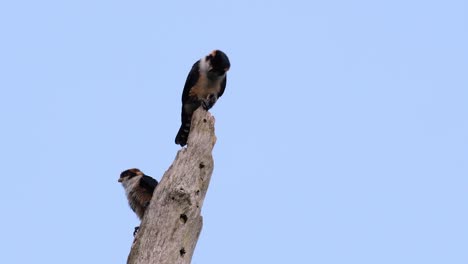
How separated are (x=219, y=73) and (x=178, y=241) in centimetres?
415

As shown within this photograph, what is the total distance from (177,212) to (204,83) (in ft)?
12.8

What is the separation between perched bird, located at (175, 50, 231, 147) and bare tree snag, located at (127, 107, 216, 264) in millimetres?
2939

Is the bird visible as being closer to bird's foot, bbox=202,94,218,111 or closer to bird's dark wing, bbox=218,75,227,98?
bird's foot, bbox=202,94,218,111

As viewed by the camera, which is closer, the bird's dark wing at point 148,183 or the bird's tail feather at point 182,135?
the bird's dark wing at point 148,183

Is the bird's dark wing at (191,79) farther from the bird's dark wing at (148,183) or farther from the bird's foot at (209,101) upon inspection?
the bird's dark wing at (148,183)

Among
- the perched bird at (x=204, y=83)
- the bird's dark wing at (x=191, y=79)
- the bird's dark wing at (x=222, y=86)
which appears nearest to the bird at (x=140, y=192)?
the perched bird at (x=204, y=83)

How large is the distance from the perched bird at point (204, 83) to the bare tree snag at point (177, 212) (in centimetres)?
294

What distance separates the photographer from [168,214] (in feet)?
20.9

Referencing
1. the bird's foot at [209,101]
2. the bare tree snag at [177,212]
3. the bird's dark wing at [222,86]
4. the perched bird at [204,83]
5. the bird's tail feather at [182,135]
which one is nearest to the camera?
the bare tree snag at [177,212]

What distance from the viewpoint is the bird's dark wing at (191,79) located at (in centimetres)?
1014

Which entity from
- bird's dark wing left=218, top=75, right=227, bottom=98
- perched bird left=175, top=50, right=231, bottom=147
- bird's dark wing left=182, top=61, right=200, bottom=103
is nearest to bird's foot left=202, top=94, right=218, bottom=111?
perched bird left=175, top=50, right=231, bottom=147

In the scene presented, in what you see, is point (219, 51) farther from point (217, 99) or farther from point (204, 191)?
point (204, 191)

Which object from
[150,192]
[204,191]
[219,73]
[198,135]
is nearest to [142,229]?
[204,191]

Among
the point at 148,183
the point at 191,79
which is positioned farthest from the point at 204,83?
the point at 148,183
